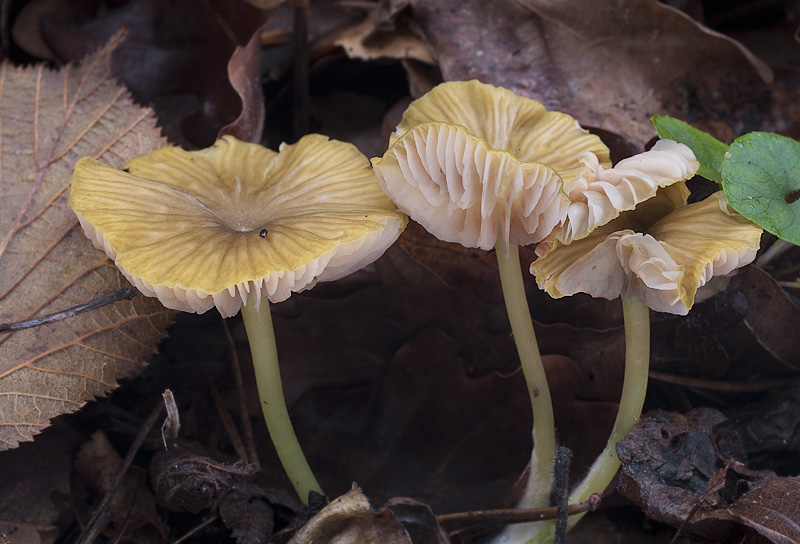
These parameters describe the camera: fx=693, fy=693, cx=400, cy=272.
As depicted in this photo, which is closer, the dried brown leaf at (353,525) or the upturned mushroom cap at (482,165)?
the upturned mushroom cap at (482,165)

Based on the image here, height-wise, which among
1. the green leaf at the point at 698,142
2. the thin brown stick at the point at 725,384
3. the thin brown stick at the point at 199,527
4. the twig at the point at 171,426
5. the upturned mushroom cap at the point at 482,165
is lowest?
the thin brown stick at the point at 725,384

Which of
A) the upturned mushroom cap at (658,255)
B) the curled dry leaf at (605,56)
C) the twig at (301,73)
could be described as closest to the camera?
the upturned mushroom cap at (658,255)

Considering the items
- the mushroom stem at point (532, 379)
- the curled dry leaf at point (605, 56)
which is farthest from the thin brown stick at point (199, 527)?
the curled dry leaf at point (605, 56)

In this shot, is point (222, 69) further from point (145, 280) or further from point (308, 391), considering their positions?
point (145, 280)

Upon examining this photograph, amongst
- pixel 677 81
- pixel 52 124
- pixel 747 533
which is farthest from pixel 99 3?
pixel 747 533

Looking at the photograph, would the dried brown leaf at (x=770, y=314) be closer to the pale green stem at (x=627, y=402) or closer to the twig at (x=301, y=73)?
the pale green stem at (x=627, y=402)

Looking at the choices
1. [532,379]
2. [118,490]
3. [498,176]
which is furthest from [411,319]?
[118,490]
